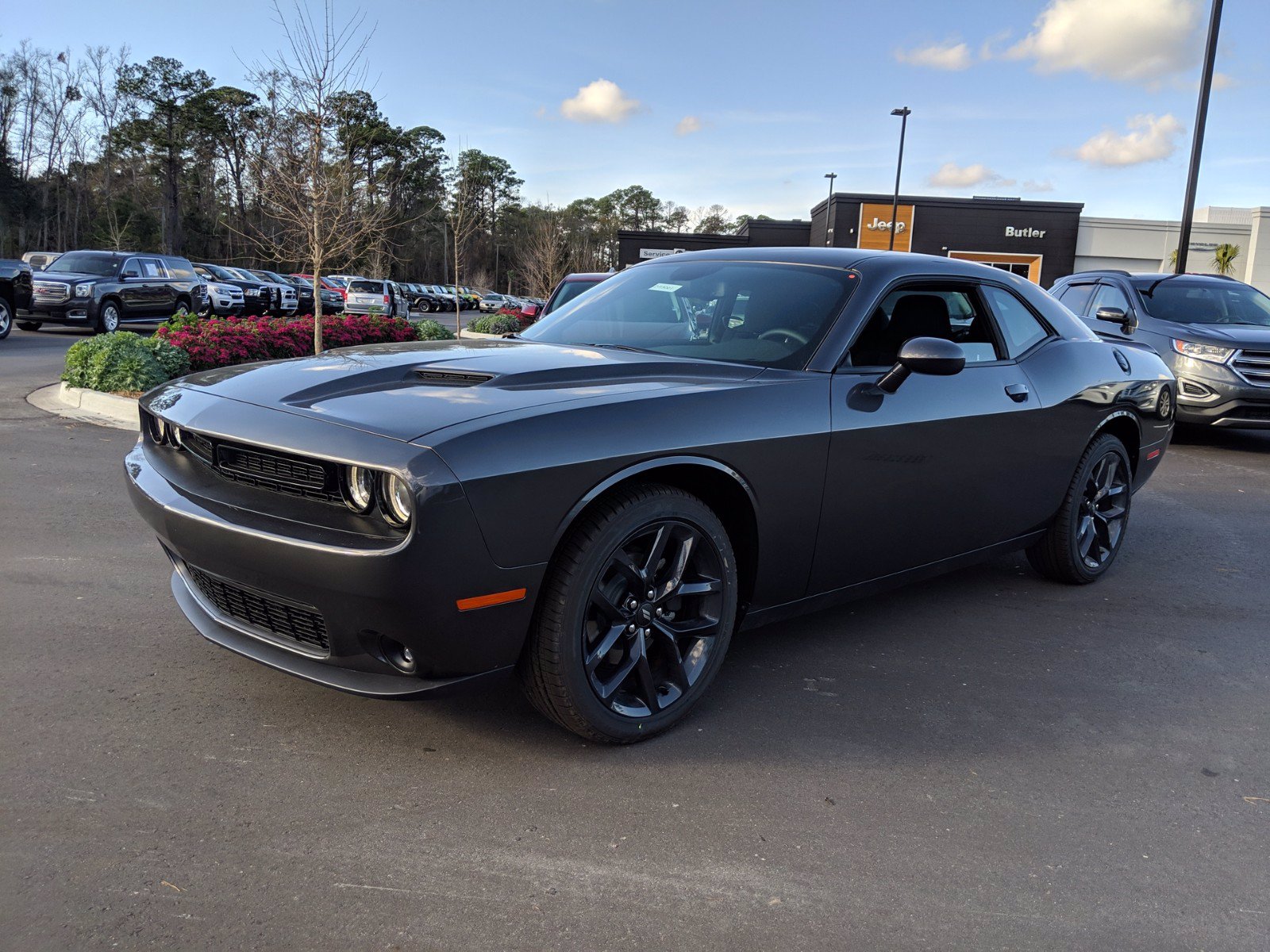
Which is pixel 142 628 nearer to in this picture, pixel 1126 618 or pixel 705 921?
pixel 705 921

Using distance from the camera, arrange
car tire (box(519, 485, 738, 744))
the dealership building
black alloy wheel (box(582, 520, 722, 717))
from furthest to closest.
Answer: the dealership building < black alloy wheel (box(582, 520, 722, 717)) < car tire (box(519, 485, 738, 744))

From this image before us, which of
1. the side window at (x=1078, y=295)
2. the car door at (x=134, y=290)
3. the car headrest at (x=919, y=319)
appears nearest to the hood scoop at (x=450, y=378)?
the car headrest at (x=919, y=319)

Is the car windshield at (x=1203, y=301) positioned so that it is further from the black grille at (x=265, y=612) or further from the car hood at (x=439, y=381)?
the black grille at (x=265, y=612)

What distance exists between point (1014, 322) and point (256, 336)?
1014 cm

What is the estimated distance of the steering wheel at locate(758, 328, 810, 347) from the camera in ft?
11.7

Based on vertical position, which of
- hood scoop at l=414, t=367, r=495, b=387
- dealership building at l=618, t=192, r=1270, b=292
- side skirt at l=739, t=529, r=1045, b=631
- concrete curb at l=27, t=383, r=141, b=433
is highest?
dealership building at l=618, t=192, r=1270, b=292

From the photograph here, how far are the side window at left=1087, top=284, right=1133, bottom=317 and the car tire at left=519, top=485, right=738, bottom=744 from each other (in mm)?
8816

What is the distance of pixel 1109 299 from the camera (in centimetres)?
1065

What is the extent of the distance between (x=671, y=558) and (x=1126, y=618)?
2.71m

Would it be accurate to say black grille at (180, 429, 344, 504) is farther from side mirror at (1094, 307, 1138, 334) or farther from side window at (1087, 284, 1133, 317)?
side window at (1087, 284, 1133, 317)

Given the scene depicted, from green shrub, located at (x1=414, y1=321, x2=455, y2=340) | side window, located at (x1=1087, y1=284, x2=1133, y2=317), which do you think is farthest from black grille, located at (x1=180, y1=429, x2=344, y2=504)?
green shrub, located at (x1=414, y1=321, x2=455, y2=340)

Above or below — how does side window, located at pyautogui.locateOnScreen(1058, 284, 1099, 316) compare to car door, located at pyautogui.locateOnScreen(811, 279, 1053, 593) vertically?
above

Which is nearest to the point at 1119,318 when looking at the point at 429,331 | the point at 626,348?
the point at 626,348

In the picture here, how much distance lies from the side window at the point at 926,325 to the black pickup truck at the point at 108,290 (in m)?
16.0
